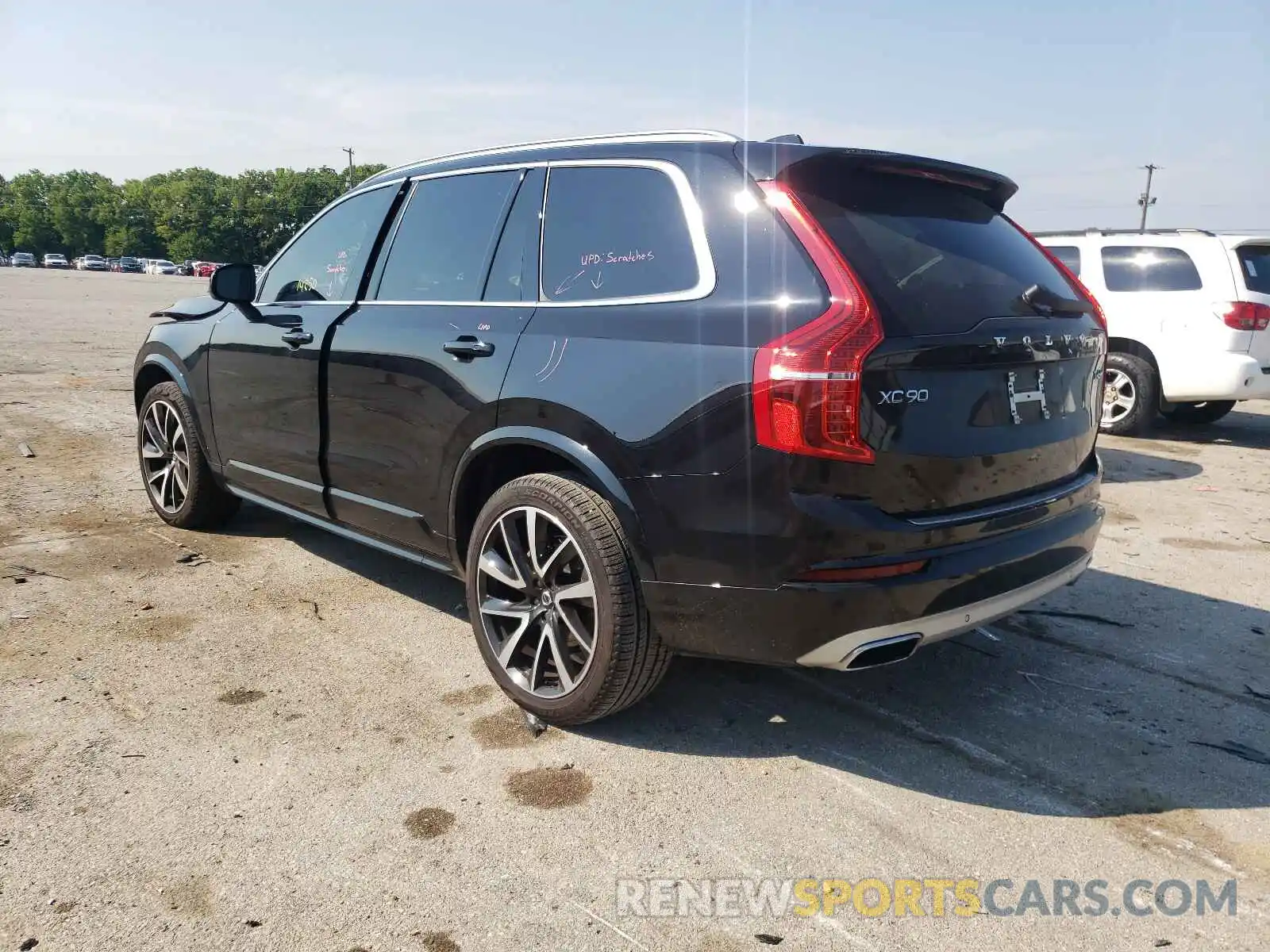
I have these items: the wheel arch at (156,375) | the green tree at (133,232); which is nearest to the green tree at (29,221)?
the green tree at (133,232)

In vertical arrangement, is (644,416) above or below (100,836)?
above

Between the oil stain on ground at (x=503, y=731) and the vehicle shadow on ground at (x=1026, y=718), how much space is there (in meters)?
0.21

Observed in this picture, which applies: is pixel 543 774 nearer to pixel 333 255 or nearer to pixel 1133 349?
pixel 333 255

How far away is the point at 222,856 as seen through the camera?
2482 millimetres

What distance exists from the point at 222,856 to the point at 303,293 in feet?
Result: 9.10

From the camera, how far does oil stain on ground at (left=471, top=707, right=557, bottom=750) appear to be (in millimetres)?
3102

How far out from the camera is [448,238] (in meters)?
3.80

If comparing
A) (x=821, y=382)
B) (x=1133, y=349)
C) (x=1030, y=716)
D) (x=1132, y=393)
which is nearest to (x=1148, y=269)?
(x=1133, y=349)

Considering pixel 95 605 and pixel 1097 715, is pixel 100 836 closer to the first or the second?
pixel 95 605

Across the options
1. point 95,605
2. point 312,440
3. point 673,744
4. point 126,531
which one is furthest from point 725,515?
point 126,531

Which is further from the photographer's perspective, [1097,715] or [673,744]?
[1097,715]

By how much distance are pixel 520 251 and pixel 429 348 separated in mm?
500

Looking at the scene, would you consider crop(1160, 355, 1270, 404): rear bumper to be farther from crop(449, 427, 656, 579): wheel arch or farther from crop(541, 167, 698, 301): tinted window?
crop(449, 427, 656, 579): wheel arch
